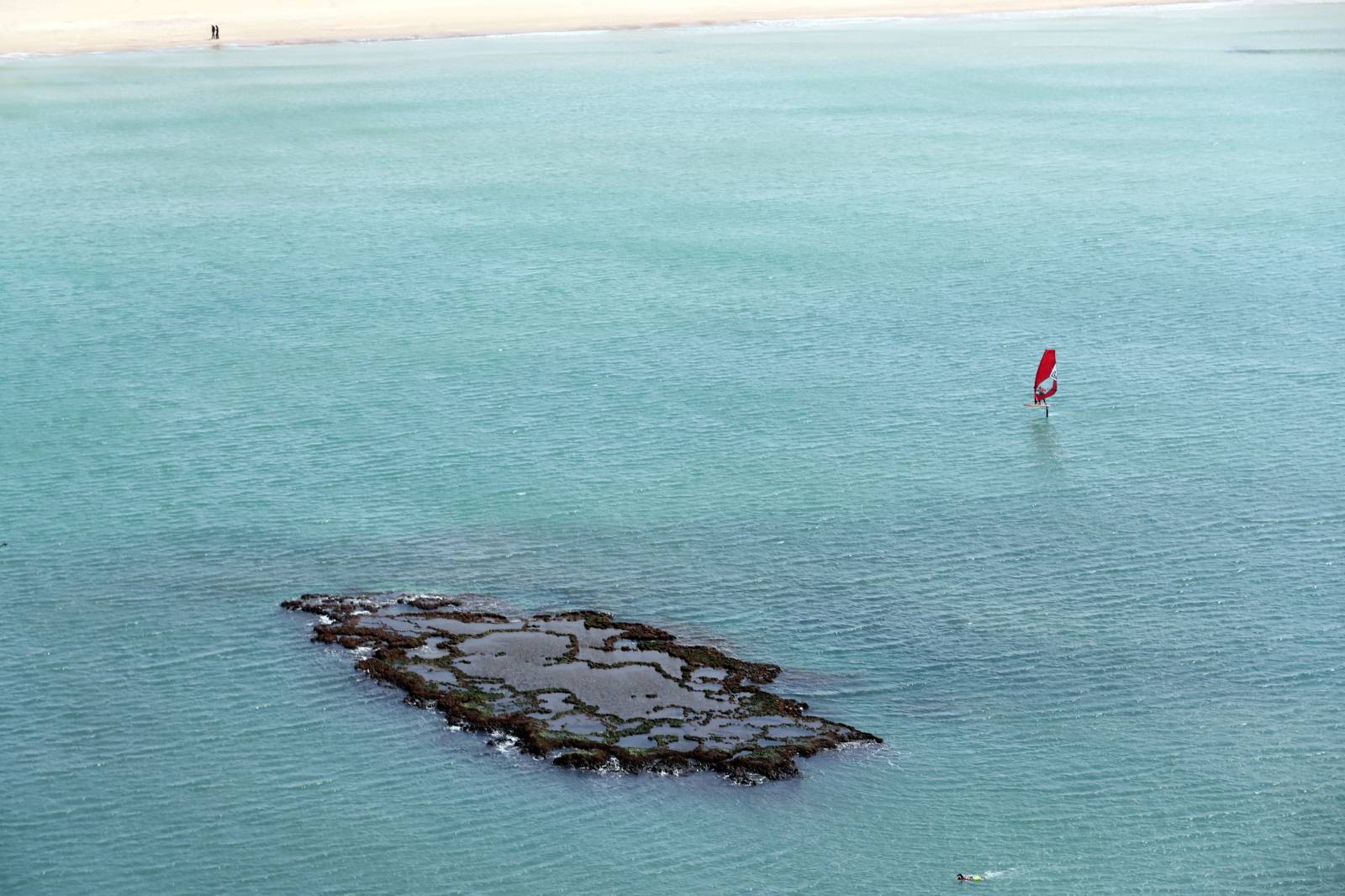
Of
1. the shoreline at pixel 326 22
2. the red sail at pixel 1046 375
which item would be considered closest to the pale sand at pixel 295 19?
the shoreline at pixel 326 22

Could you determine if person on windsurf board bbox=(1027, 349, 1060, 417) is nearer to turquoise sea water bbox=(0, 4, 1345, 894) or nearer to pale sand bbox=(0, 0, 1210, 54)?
turquoise sea water bbox=(0, 4, 1345, 894)

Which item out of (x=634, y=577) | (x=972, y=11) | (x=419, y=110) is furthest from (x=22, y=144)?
(x=972, y=11)

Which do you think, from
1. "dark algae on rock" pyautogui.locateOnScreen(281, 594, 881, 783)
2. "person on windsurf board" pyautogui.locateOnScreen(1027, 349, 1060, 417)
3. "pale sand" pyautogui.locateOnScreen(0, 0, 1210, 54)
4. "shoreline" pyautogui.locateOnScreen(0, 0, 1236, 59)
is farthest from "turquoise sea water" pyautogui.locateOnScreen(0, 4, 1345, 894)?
"pale sand" pyautogui.locateOnScreen(0, 0, 1210, 54)

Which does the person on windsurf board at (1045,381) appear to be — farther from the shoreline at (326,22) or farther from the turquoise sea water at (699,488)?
the shoreline at (326,22)

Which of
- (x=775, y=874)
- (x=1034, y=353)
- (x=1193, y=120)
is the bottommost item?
(x=775, y=874)

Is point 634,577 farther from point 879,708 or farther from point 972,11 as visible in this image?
point 972,11

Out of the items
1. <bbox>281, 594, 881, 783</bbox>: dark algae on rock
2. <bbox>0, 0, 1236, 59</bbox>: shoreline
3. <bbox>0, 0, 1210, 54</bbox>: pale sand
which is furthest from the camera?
<bbox>0, 0, 1210, 54</bbox>: pale sand

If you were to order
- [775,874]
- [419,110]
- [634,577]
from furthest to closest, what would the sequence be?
[419,110] → [634,577] → [775,874]
